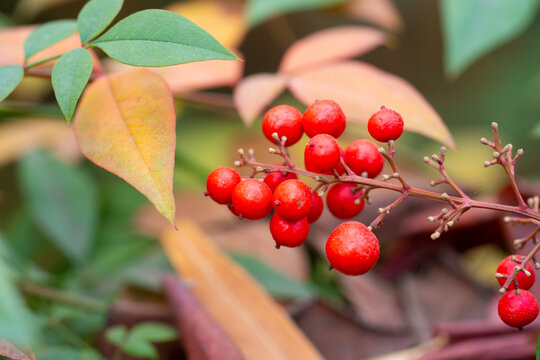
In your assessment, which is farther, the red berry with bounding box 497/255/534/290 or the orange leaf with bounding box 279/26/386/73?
the orange leaf with bounding box 279/26/386/73

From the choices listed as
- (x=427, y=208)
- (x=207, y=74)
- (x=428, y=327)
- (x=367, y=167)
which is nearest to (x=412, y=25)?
(x=427, y=208)

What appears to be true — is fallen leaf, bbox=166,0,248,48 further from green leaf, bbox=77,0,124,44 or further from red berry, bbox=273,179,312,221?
red berry, bbox=273,179,312,221

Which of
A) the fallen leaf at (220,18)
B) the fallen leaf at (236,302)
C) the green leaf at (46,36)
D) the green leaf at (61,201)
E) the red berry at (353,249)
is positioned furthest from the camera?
the fallen leaf at (220,18)

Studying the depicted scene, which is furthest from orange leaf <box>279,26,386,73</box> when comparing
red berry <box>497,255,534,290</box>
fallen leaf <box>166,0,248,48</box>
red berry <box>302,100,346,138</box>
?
red berry <box>497,255,534,290</box>

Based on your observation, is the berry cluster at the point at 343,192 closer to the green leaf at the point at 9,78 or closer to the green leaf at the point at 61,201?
the green leaf at the point at 9,78

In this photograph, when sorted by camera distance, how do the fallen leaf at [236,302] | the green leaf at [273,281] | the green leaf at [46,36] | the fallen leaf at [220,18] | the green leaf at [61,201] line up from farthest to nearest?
the fallen leaf at [220,18] → the green leaf at [61,201] → the green leaf at [273,281] → the fallen leaf at [236,302] → the green leaf at [46,36]

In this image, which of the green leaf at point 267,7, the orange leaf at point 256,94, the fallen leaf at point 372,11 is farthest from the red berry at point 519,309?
the fallen leaf at point 372,11

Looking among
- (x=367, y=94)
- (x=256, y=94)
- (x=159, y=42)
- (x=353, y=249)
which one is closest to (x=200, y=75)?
(x=256, y=94)
